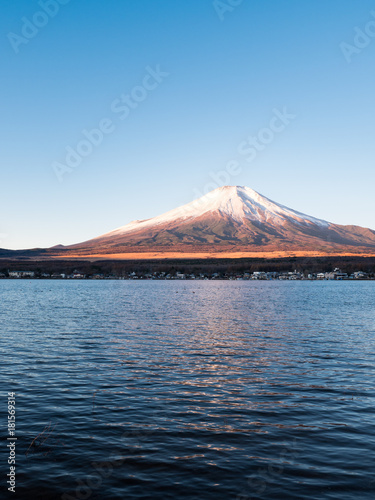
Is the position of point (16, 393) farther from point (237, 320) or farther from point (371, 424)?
point (237, 320)

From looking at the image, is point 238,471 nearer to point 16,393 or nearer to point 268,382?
point 268,382

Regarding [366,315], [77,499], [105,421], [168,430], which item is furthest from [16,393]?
[366,315]

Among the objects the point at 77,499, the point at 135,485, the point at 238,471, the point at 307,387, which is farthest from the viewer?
the point at 307,387

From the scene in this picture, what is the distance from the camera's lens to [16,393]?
21.1m

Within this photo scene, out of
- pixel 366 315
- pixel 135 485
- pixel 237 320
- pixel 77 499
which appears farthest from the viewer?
pixel 366 315

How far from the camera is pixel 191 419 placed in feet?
57.8

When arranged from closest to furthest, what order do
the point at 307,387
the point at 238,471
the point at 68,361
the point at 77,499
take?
the point at 77,499
the point at 238,471
the point at 307,387
the point at 68,361

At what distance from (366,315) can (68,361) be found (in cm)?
4586

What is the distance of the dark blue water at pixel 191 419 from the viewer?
1247 cm

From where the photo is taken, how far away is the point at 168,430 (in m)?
16.4

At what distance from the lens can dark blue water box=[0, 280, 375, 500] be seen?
40.9 ft

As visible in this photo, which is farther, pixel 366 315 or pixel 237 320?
pixel 366 315

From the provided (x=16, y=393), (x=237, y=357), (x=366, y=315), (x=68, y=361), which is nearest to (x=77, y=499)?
(x=16, y=393)

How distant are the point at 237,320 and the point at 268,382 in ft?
104
